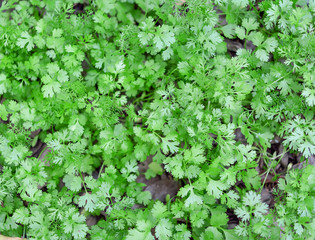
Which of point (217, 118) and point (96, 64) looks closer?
point (217, 118)

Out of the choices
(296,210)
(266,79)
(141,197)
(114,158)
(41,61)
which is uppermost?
(41,61)

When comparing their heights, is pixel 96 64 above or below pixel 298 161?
above

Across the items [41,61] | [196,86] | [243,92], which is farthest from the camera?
[41,61]

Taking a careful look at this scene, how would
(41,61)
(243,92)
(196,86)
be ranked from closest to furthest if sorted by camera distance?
(243,92) → (196,86) → (41,61)

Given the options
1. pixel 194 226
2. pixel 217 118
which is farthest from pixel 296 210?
pixel 217 118

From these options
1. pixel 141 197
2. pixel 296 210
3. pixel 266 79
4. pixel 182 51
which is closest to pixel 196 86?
pixel 182 51

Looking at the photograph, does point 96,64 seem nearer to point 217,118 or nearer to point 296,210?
point 217,118
